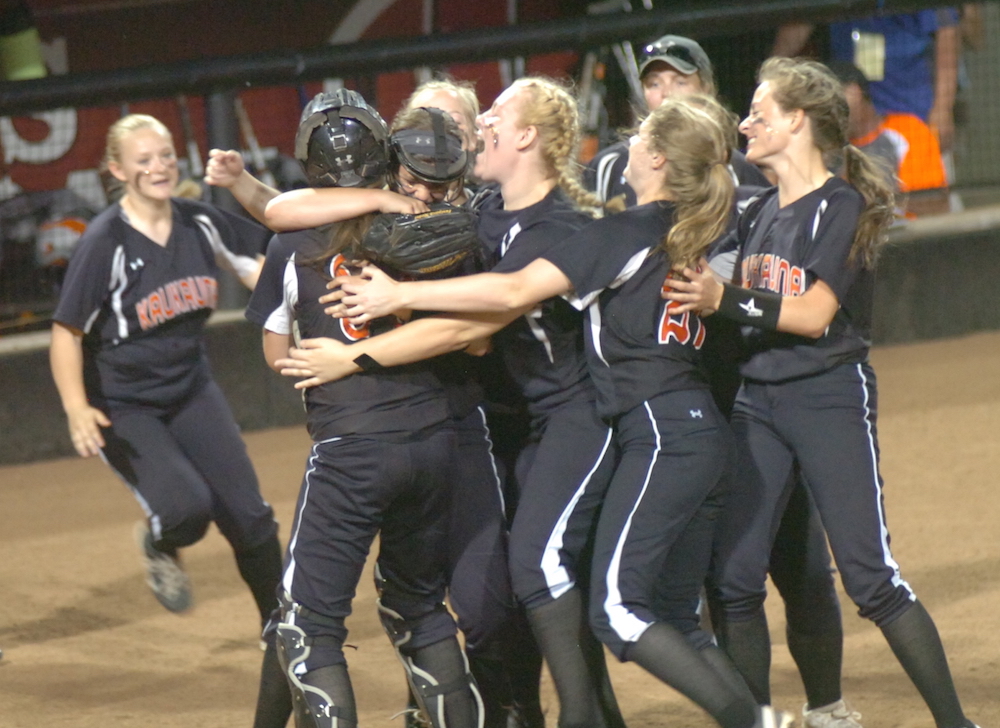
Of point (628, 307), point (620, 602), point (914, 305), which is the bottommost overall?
point (914, 305)

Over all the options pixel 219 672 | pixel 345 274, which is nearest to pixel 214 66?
pixel 219 672

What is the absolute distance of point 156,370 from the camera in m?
4.02

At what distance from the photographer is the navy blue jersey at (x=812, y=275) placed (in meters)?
3.06

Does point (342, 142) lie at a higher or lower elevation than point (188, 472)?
higher

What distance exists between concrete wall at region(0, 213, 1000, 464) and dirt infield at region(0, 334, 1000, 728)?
0.26 m

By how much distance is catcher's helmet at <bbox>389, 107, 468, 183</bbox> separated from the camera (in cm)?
285

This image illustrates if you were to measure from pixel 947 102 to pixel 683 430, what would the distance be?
5850 mm

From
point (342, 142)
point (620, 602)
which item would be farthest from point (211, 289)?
point (620, 602)

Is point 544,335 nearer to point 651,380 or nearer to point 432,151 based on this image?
point 651,380

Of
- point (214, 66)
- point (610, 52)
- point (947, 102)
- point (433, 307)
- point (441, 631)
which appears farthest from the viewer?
point (947, 102)

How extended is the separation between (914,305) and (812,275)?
5009 mm

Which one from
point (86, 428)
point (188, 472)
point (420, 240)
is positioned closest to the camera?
point (420, 240)

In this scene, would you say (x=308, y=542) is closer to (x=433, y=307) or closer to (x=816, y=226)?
(x=433, y=307)

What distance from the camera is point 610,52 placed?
7.20m
